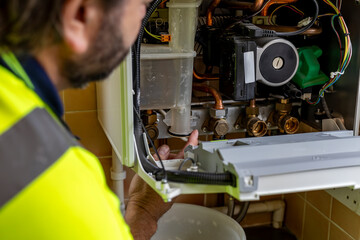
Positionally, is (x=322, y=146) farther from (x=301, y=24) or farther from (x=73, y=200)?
(x=73, y=200)

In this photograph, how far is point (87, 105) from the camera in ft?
4.91

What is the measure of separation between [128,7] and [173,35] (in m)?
0.59

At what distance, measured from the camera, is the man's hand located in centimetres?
119

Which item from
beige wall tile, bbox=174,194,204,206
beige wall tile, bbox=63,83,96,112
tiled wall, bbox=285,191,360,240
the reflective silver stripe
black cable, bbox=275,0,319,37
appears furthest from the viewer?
beige wall tile, bbox=174,194,204,206

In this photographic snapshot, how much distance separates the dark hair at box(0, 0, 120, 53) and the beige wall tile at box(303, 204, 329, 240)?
1.22m

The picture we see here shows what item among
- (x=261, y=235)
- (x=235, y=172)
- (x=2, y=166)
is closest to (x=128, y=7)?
(x=2, y=166)

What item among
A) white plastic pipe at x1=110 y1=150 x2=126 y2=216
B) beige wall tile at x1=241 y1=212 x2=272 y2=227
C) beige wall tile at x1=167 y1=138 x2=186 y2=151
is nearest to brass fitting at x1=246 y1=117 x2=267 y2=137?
beige wall tile at x1=167 y1=138 x2=186 y2=151

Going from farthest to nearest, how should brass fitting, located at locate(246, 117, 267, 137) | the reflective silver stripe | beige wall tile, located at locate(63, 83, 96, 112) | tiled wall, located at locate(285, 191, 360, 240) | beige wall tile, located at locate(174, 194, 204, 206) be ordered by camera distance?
beige wall tile, located at locate(174, 194, 204, 206), beige wall tile, located at locate(63, 83, 96, 112), tiled wall, located at locate(285, 191, 360, 240), brass fitting, located at locate(246, 117, 267, 137), the reflective silver stripe

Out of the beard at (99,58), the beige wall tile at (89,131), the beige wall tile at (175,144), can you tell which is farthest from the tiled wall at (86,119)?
the beard at (99,58)

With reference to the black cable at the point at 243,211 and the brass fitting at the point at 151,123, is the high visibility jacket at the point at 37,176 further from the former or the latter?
the black cable at the point at 243,211

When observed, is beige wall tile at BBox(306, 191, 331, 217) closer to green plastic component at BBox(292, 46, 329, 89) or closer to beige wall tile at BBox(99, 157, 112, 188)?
green plastic component at BBox(292, 46, 329, 89)

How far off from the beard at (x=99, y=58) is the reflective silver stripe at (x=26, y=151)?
8 centimetres

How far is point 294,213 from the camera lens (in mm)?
1688

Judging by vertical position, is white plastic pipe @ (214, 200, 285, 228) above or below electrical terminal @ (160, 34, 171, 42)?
below
